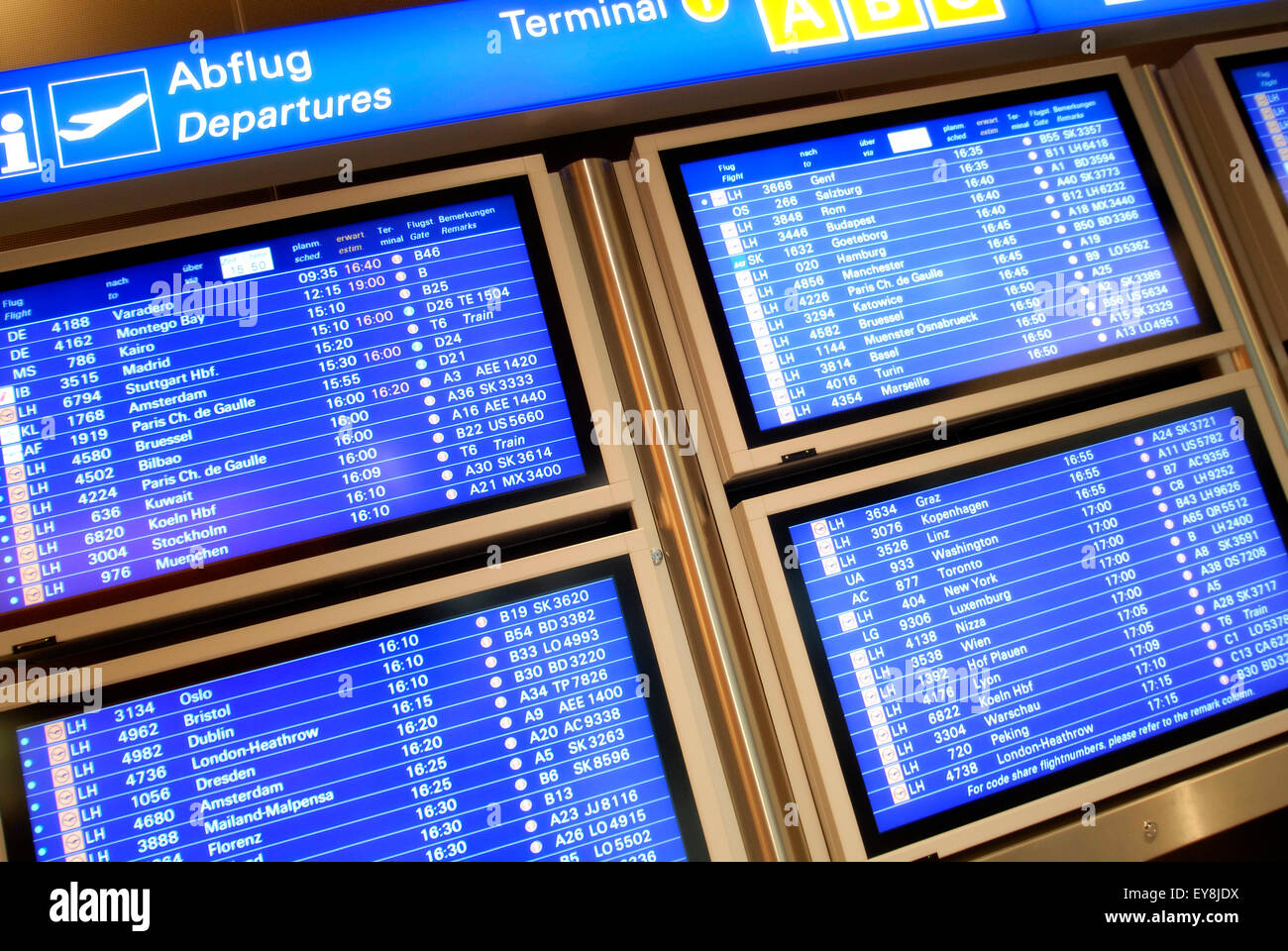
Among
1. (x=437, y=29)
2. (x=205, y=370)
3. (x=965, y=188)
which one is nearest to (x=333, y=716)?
(x=205, y=370)

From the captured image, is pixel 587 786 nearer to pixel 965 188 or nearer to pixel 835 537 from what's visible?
pixel 835 537

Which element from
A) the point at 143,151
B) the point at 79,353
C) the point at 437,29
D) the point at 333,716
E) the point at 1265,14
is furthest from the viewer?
the point at 1265,14

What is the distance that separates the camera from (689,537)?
1631 mm

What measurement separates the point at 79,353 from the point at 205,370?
8.4 inches

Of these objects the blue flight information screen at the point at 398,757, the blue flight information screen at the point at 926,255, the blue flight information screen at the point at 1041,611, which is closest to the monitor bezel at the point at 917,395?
the blue flight information screen at the point at 926,255

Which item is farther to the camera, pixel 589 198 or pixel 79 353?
pixel 589 198

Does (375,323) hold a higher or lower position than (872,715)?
higher

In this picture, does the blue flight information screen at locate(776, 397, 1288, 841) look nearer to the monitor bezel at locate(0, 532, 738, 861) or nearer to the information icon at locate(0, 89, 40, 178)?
the monitor bezel at locate(0, 532, 738, 861)

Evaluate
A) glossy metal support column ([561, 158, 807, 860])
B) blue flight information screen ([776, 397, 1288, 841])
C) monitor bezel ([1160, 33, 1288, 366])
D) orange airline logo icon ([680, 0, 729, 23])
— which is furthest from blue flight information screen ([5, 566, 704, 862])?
monitor bezel ([1160, 33, 1288, 366])

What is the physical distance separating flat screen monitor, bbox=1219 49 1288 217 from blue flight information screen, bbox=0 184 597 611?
1.69 metres

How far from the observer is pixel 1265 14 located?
232cm

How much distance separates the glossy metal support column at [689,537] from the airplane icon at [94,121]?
85cm

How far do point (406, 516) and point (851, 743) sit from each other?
874 millimetres

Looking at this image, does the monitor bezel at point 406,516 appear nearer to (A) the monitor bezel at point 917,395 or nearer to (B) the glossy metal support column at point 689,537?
(B) the glossy metal support column at point 689,537
